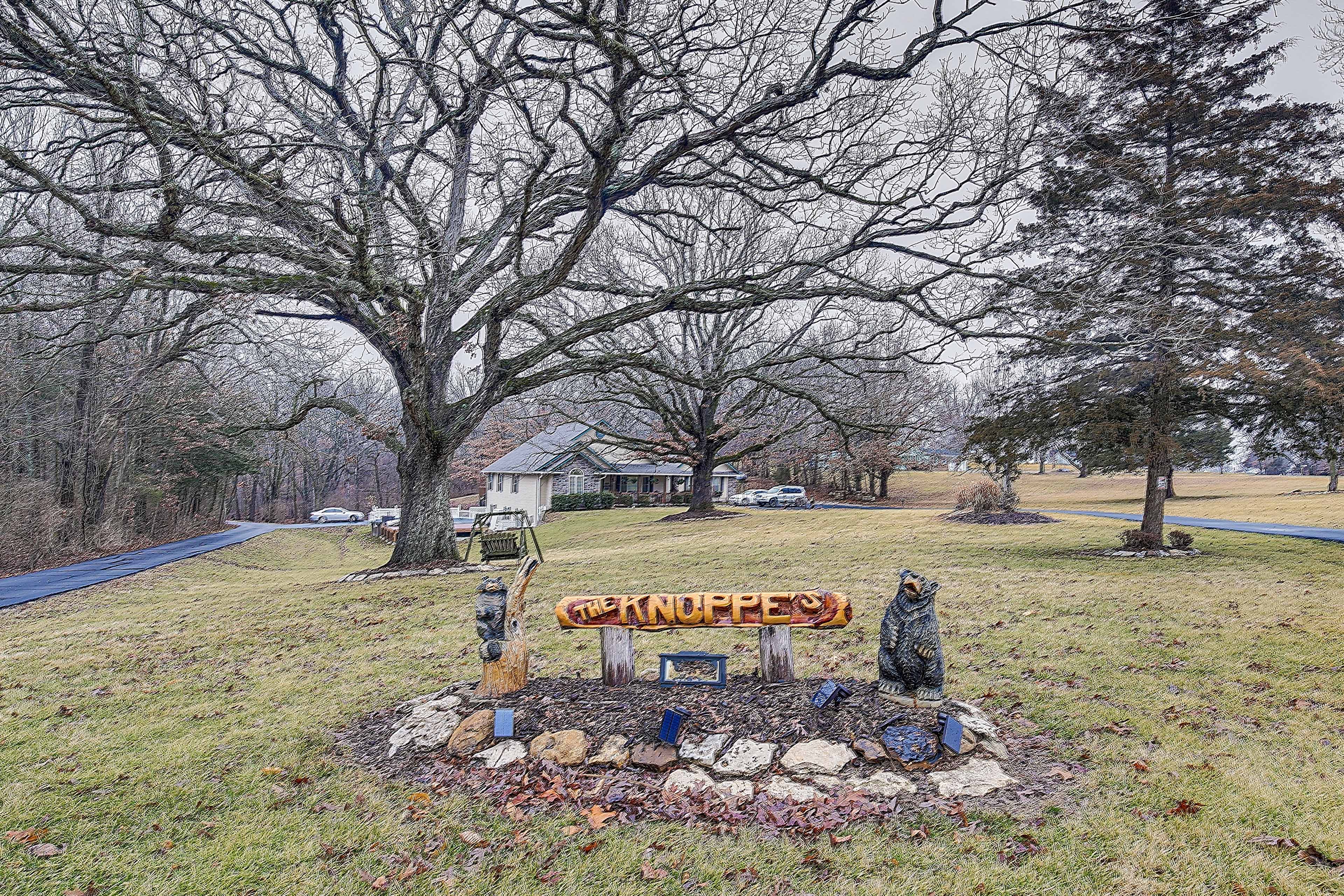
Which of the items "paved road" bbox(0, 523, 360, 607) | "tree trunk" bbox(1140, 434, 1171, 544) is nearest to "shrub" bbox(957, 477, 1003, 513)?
"tree trunk" bbox(1140, 434, 1171, 544)

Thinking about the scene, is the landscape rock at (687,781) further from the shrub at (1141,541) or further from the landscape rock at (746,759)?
the shrub at (1141,541)

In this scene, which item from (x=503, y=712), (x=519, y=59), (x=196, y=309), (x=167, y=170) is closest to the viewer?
(x=503, y=712)

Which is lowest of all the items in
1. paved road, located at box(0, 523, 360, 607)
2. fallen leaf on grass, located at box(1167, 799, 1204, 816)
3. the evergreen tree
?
paved road, located at box(0, 523, 360, 607)

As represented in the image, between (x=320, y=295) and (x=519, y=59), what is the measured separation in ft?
22.5

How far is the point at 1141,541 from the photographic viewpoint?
13.8 meters

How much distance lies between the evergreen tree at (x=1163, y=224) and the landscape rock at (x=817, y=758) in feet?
28.8

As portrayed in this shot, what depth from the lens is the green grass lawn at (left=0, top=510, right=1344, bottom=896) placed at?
3381mm

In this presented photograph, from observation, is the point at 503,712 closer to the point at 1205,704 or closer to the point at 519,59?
the point at 1205,704

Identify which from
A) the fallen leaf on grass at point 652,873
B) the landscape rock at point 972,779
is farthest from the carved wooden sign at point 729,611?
the fallen leaf on grass at point 652,873

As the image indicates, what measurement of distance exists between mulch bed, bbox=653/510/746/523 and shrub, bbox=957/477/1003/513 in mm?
9011

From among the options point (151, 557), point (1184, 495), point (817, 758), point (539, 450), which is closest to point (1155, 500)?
point (817, 758)

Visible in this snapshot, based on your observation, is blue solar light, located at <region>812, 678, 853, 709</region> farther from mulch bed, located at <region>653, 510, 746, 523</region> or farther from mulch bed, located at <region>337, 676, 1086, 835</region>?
mulch bed, located at <region>653, 510, 746, 523</region>

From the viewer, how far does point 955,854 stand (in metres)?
3.45

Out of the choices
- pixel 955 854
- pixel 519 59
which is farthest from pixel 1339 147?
pixel 955 854
